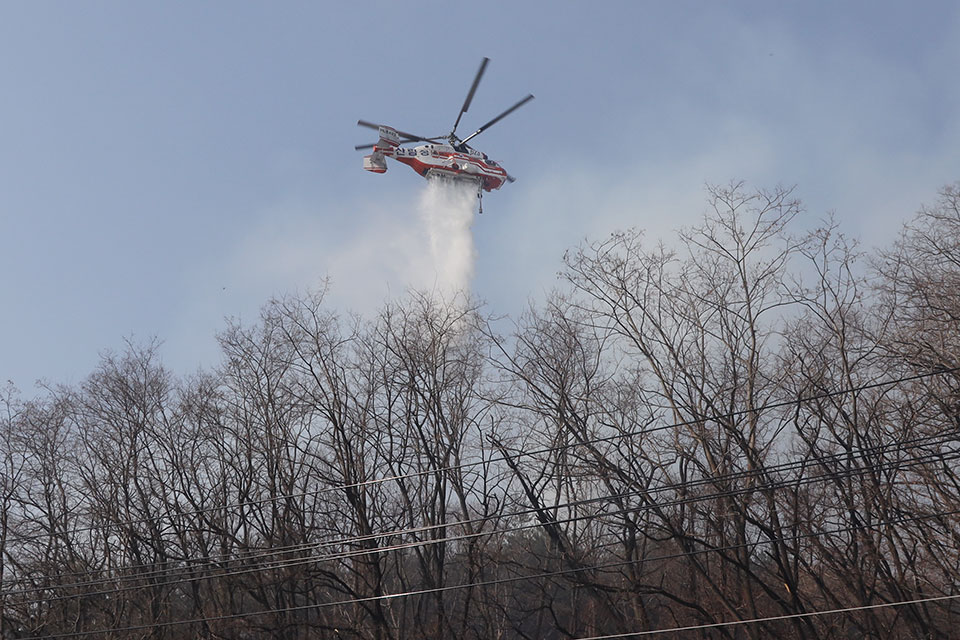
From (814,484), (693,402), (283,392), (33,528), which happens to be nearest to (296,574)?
(283,392)

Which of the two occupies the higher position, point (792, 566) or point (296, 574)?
point (296, 574)

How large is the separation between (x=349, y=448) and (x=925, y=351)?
635 inches

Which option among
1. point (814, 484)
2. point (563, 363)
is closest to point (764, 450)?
point (814, 484)

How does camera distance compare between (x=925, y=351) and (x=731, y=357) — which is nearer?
(x=925, y=351)

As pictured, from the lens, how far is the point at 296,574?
24.8 meters

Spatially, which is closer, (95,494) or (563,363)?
(563,363)

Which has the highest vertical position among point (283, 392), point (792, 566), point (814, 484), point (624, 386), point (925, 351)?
point (283, 392)

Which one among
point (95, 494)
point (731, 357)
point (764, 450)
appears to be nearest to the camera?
point (764, 450)

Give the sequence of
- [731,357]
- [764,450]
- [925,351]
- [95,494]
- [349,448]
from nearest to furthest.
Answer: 1. [925,351]
2. [764,450]
3. [731,357]
4. [349,448]
5. [95,494]

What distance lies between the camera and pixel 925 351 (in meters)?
18.2

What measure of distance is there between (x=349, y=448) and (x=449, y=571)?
5.43 m

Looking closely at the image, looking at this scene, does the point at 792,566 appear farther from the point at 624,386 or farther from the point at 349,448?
the point at 349,448

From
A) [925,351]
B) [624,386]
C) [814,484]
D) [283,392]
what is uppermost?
[283,392]

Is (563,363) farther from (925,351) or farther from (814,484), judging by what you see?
(925,351)
